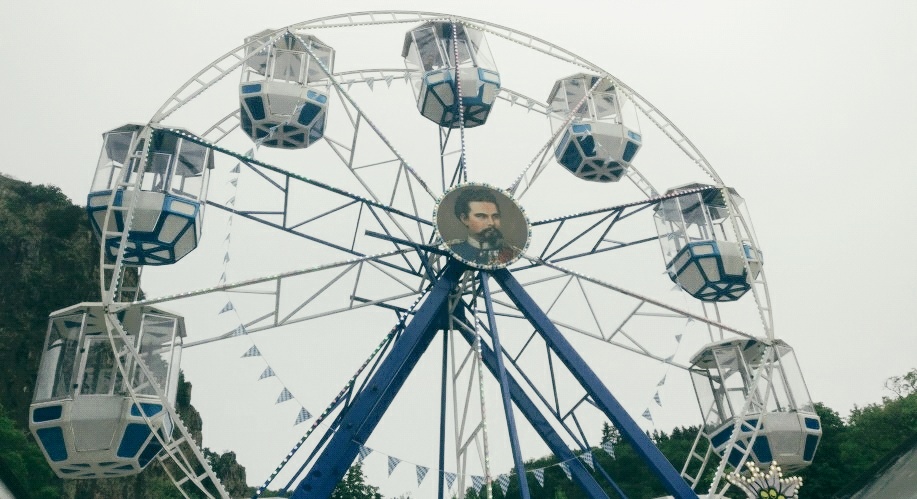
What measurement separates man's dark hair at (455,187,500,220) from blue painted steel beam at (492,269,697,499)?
119 cm

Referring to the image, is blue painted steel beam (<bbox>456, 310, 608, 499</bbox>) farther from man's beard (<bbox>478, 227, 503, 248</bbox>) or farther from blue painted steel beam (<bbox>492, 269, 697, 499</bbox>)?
man's beard (<bbox>478, 227, 503, 248</bbox>)

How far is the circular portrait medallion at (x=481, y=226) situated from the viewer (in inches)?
523

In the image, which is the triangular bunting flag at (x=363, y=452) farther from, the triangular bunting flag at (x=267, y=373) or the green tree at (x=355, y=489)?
the green tree at (x=355, y=489)

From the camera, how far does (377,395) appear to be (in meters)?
12.1

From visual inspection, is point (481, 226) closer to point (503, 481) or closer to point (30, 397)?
point (503, 481)

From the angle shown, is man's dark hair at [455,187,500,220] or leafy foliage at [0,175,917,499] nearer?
man's dark hair at [455,187,500,220]

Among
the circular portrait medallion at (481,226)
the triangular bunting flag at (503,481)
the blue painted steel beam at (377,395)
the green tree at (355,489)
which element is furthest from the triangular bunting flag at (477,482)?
the green tree at (355,489)

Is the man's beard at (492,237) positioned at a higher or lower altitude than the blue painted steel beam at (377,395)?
higher

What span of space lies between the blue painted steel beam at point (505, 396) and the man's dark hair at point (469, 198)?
112 cm

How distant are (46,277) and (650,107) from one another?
39.5 metres

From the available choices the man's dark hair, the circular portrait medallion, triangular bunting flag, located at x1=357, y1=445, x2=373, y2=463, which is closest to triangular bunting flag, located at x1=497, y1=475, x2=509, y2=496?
triangular bunting flag, located at x1=357, y1=445, x2=373, y2=463

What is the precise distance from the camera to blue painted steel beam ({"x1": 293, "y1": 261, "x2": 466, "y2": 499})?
1146 centimetres

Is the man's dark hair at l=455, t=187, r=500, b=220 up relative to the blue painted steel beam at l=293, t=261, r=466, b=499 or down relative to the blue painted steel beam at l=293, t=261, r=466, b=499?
up

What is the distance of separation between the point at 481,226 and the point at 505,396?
10.6 ft
